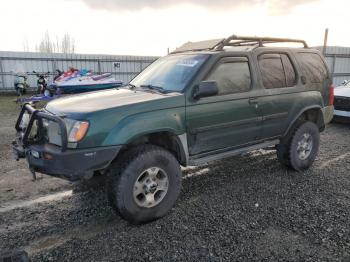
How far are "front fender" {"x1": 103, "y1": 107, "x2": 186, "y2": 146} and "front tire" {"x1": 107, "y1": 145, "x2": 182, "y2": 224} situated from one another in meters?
0.22

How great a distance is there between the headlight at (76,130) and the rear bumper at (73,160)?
0.12 meters

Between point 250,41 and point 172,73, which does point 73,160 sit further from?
point 250,41

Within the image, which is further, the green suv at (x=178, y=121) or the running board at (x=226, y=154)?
the running board at (x=226, y=154)

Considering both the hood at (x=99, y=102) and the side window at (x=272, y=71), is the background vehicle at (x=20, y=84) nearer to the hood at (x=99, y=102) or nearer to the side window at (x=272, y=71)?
the hood at (x=99, y=102)

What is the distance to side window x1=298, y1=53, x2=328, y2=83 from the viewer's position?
4863mm

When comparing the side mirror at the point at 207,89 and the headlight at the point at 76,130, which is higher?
the side mirror at the point at 207,89

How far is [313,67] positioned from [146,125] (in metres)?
3.20

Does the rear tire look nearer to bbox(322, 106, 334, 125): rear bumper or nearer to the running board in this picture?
the running board

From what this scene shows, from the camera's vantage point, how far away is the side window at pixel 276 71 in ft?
14.3

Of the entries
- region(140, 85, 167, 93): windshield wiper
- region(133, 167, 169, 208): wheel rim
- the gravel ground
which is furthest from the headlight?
region(140, 85, 167, 93): windshield wiper

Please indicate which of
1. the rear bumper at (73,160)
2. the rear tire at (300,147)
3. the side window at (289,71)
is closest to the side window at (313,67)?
the side window at (289,71)

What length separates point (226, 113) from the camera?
391 centimetres

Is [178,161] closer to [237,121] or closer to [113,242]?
[237,121]

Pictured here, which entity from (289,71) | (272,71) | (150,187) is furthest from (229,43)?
(150,187)
